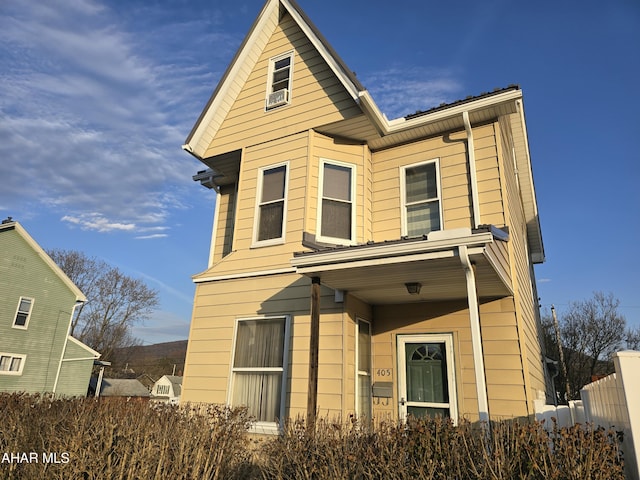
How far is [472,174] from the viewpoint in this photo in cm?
676

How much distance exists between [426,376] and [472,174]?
352 centimetres

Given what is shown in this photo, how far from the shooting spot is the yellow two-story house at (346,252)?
5672 millimetres

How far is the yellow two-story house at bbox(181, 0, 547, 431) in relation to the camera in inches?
223

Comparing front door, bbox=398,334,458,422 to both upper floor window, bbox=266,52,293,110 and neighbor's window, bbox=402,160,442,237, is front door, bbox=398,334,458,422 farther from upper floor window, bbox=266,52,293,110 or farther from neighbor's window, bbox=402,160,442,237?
upper floor window, bbox=266,52,293,110

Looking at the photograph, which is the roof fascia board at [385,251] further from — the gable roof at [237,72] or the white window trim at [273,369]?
the gable roof at [237,72]

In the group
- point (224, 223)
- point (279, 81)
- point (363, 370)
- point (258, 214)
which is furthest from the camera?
point (224, 223)

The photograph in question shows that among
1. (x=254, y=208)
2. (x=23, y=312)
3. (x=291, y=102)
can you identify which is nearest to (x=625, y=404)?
(x=254, y=208)

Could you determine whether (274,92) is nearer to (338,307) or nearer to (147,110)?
(338,307)

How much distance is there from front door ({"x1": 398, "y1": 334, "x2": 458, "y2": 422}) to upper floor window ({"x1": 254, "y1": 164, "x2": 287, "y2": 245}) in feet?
10.1

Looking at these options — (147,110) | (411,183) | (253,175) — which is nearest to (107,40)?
(147,110)

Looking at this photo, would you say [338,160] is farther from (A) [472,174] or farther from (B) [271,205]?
(A) [472,174]

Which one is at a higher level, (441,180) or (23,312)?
(441,180)

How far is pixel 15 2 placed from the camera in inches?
399


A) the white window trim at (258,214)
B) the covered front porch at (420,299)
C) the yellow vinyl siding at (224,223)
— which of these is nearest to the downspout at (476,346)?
the covered front porch at (420,299)
